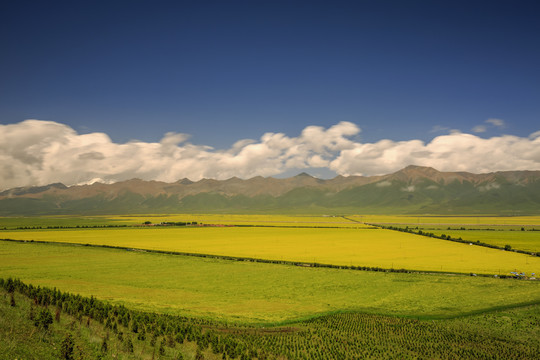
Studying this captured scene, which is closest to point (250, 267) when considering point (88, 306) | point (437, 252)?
point (88, 306)

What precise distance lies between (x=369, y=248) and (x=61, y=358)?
6941 centimetres

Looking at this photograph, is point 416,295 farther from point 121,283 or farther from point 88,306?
point 121,283

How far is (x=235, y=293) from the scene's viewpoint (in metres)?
38.8

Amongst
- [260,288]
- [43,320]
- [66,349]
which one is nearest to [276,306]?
[260,288]

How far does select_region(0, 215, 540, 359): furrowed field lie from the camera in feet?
69.6

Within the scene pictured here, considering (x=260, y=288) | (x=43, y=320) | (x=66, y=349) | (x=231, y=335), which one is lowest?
(x=260, y=288)

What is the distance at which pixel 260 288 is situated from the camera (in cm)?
4109

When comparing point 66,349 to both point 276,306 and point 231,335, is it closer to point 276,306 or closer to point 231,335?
point 231,335

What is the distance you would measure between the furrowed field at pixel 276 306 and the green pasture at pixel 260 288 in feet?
→ 0.46

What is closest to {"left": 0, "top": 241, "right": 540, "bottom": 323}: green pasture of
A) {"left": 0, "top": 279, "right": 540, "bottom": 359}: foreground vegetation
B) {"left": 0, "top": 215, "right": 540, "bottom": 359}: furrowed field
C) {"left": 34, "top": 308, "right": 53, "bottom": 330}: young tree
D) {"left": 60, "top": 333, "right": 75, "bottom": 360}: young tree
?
{"left": 0, "top": 215, "right": 540, "bottom": 359}: furrowed field

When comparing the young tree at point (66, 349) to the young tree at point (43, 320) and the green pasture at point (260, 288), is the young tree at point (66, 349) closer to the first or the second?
the young tree at point (43, 320)

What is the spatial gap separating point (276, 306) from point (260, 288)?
7.23 meters

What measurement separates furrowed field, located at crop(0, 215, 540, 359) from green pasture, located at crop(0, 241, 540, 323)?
14cm

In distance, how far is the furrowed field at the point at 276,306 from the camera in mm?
21203
